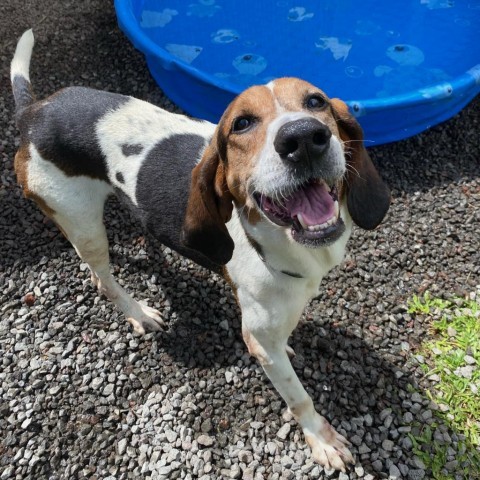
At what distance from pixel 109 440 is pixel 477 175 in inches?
146

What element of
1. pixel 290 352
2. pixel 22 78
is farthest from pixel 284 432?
pixel 22 78

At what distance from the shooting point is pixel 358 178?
250cm

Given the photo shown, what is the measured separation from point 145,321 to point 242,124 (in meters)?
1.96

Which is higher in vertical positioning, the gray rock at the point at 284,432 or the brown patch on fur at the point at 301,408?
the brown patch on fur at the point at 301,408

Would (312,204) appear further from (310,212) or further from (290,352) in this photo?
(290,352)

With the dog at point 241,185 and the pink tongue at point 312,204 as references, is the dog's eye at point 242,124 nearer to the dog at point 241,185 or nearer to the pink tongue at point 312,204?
the dog at point 241,185

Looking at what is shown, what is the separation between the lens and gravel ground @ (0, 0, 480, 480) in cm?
332

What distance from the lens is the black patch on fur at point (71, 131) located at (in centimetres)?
309

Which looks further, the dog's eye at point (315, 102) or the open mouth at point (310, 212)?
the dog's eye at point (315, 102)

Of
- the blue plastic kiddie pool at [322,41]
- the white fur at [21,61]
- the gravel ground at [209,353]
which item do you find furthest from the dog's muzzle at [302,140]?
the blue plastic kiddie pool at [322,41]

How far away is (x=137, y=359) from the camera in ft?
12.5

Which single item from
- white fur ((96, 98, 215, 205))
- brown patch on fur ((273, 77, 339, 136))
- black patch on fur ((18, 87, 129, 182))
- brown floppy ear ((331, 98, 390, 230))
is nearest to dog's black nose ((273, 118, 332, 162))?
brown patch on fur ((273, 77, 339, 136))

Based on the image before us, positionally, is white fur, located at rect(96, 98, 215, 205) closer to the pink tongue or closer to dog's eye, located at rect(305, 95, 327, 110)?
dog's eye, located at rect(305, 95, 327, 110)

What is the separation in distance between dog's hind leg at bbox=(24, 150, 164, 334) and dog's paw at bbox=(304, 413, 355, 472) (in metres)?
1.74
